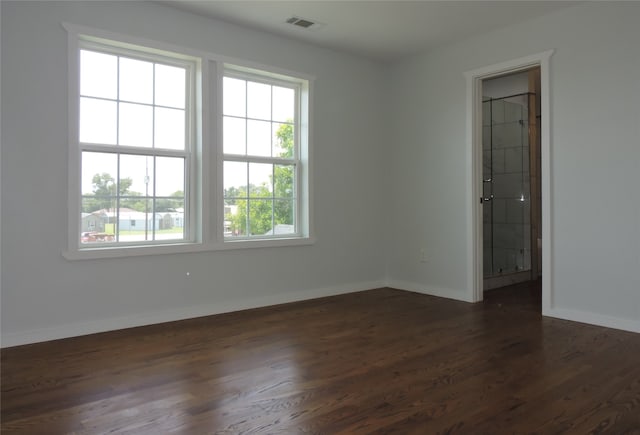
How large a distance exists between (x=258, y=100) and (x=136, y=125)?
4.13ft

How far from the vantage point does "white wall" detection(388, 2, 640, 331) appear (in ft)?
12.4

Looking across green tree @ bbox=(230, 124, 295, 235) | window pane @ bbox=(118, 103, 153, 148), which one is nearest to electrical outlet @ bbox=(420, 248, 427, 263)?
green tree @ bbox=(230, 124, 295, 235)

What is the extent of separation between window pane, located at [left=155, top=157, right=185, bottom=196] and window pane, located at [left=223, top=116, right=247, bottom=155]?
0.48 m

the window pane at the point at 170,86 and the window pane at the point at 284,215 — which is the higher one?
the window pane at the point at 170,86

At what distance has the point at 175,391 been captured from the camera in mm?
2523

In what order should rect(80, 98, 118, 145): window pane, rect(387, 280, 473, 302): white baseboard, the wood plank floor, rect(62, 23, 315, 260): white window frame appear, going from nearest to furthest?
1. the wood plank floor
2. rect(62, 23, 315, 260): white window frame
3. rect(80, 98, 118, 145): window pane
4. rect(387, 280, 473, 302): white baseboard

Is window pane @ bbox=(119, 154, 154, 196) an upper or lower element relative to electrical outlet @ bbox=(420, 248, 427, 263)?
upper

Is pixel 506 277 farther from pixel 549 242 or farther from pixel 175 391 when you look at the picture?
pixel 175 391

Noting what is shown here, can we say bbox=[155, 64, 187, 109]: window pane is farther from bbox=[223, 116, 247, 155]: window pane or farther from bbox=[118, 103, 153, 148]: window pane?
bbox=[223, 116, 247, 155]: window pane

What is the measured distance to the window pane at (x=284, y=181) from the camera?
4.89 metres

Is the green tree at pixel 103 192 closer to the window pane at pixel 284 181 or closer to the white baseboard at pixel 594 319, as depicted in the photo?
the window pane at pixel 284 181

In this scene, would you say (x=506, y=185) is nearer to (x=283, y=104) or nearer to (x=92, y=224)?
(x=283, y=104)

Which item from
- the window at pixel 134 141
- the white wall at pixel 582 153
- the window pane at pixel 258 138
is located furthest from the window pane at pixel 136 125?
the white wall at pixel 582 153

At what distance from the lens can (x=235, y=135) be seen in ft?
15.0
